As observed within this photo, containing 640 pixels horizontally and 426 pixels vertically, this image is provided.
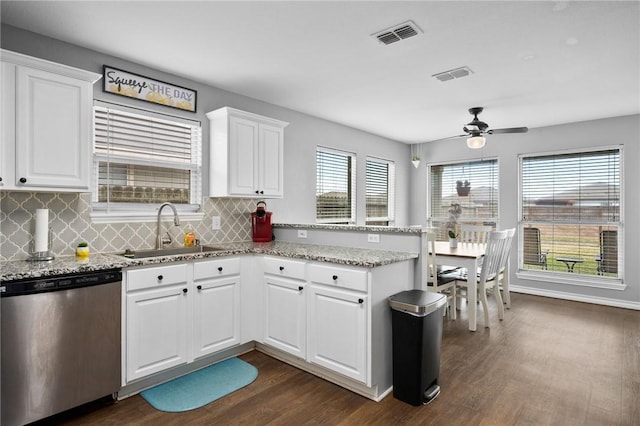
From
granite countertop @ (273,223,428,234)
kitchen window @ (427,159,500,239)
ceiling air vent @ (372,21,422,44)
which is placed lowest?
granite countertop @ (273,223,428,234)

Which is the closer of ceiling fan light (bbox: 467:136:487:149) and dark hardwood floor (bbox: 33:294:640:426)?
dark hardwood floor (bbox: 33:294:640:426)

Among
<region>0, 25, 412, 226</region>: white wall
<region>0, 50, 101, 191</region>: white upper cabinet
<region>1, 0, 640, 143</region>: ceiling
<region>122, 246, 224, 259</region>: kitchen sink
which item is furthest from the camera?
<region>122, 246, 224, 259</region>: kitchen sink

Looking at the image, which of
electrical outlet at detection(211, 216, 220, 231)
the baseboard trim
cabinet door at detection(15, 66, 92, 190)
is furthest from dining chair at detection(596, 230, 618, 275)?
cabinet door at detection(15, 66, 92, 190)

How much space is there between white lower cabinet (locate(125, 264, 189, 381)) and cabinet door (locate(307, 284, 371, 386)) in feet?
3.13

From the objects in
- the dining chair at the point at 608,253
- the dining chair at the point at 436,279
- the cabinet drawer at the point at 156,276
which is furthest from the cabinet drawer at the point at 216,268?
the dining chair at the point at 608,253

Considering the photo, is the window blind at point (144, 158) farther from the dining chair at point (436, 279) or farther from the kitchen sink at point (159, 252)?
the dining chair at point (436, 279)

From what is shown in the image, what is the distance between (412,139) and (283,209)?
307 centimetres

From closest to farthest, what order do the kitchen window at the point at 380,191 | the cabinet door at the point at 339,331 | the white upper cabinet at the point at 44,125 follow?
the white upper cabinet at the point at 44,125
the cabinet door at the point at 339,331
the kitchen window at the point at 380,191

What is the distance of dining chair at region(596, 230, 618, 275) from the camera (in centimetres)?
496

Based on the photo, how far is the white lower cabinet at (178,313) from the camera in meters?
2.48

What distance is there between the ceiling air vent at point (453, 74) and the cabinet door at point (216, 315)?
8.55 feet

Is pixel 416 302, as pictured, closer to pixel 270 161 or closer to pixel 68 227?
pixel 270 161

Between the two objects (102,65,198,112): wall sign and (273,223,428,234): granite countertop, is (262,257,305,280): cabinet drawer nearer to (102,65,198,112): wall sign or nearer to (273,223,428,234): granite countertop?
(273,223,428,234): granite countertop

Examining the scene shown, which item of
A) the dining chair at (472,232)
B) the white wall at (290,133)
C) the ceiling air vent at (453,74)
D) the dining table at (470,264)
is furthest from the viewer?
the dining chair at (472,232)
